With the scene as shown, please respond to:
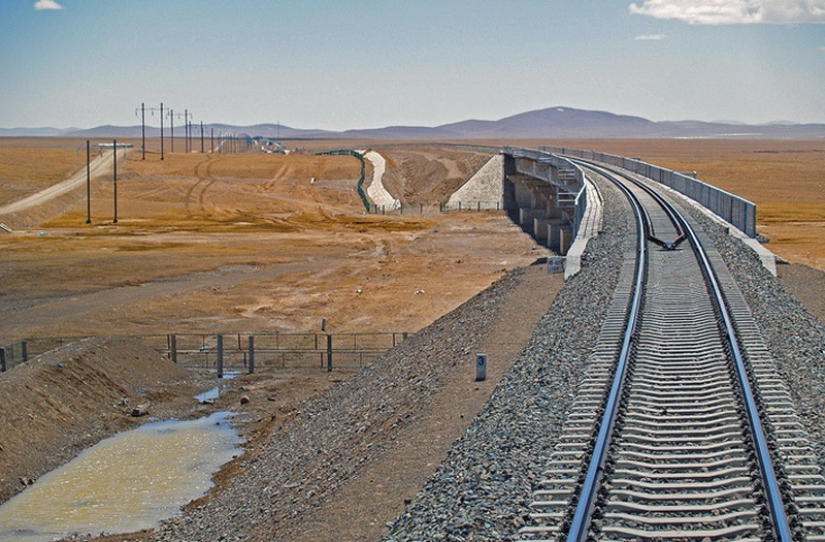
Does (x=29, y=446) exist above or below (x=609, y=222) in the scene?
below

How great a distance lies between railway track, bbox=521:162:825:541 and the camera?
32.1ft

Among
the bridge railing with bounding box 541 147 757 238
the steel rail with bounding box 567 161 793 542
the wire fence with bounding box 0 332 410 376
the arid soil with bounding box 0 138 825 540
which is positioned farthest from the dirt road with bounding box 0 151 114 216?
the steel rail with bounding box 567 161 793 542

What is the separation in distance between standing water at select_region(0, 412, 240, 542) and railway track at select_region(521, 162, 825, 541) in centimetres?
872

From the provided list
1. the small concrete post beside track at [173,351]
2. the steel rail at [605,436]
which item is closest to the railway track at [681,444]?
the steel rail at [605,436]

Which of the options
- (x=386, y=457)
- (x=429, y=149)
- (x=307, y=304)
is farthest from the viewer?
(x=429, y=149)

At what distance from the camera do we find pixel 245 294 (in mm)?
46125

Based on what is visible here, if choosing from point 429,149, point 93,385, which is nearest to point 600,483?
point 93,385

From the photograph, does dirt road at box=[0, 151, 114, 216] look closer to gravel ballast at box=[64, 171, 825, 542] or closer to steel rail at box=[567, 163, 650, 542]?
gravel ballast at box=[64, 171, 825, 542]

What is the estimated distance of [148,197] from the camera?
96500 millimetres

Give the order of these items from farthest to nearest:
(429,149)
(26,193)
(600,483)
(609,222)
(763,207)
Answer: (429,149)
(26,193)
(763,207)
(609,222)
(600,483)

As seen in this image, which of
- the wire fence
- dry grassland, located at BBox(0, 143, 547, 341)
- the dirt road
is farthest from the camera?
the dirt road

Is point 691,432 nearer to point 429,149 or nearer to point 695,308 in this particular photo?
point 695,308

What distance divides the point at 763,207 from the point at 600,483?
7210 cm

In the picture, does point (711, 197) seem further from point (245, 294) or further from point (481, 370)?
point (481, 370)
